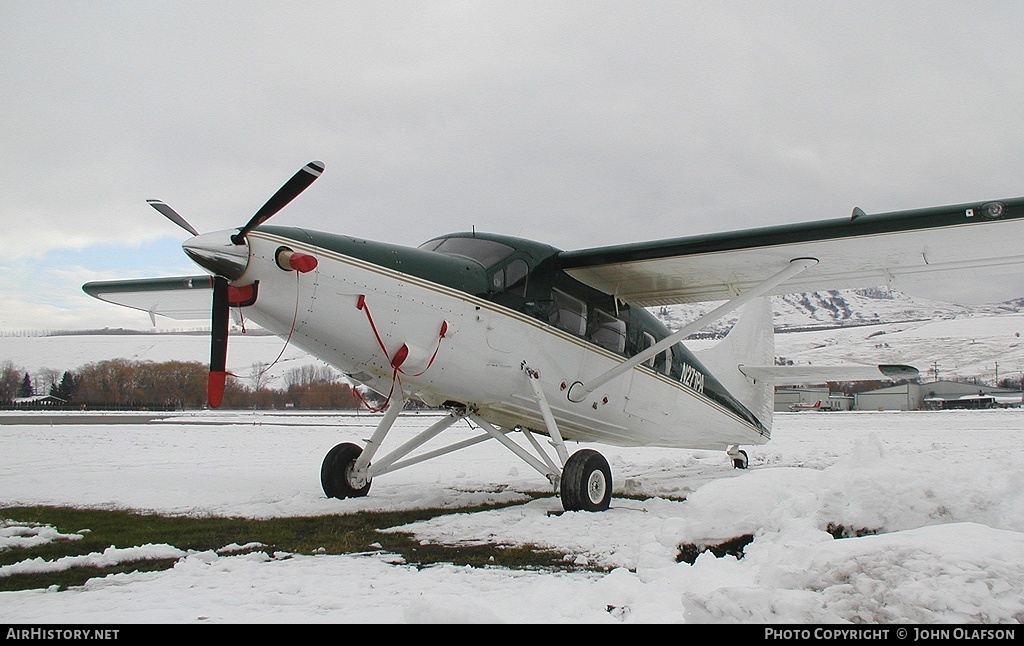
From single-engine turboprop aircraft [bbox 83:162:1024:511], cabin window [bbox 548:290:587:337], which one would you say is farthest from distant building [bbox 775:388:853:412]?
cabin window [bbox 548:290:587:337]

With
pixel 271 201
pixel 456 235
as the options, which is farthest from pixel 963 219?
pixel 271 201

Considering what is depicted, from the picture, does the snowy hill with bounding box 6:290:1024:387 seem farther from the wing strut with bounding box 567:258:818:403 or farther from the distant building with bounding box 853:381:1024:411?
the wing strut with bounding box 567:258:818:403

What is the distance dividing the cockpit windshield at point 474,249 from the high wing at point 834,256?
999 mm

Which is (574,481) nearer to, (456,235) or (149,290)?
(456,235)

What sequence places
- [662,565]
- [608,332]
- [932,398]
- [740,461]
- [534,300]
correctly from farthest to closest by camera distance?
1. [932,398]
2. [740,461]
3. [608,332]
4. [534,300]
5. [662,565]

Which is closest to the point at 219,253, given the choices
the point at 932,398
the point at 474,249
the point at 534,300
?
the point at 474,249

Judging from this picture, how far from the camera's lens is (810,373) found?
12688mm

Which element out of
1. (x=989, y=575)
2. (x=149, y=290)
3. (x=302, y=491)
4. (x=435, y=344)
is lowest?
(x=302, y=491)

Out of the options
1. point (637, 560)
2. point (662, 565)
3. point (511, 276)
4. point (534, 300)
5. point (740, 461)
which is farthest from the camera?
point (740, 461)

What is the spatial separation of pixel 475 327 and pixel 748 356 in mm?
8322

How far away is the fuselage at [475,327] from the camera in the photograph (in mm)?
6223

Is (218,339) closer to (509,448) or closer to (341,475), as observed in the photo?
(341,475)
